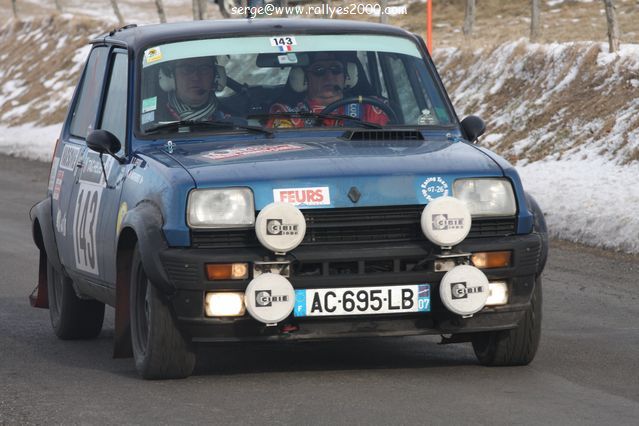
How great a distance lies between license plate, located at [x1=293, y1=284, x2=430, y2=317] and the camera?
655cm

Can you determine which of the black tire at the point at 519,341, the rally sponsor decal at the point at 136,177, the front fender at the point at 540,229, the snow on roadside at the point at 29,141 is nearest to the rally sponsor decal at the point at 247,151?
the rally sponsor decal at the point at 136,177

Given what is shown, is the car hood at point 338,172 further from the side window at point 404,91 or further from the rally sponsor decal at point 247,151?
the side window at point 404,91

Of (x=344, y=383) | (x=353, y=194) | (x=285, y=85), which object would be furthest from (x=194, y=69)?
(x=344, y=383)

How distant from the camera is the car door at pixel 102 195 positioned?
7.61 m

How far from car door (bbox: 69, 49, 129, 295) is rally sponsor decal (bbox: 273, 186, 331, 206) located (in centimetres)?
119

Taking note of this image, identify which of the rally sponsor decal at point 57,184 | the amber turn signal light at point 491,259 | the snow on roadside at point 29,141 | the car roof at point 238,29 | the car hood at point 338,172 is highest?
the car roof at point 238,29

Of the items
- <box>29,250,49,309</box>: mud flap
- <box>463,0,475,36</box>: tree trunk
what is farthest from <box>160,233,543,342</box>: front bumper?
<box>463,0,475,36</box>: tree trunk

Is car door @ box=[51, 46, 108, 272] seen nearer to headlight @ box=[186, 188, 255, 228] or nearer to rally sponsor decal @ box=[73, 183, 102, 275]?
rally sponsor decal @ box=[73, 183, 102, 275]

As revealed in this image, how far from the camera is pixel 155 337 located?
6.74 metres

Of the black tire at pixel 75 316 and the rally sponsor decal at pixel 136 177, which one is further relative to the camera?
the black tire at pixel 75 316

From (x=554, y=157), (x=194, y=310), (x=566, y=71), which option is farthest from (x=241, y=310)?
(x=566, y=71)

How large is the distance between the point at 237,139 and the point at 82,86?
2.06 metres

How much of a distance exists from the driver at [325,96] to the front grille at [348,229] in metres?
1.19

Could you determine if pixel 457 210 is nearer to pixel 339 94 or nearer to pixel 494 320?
pixel 494 320
